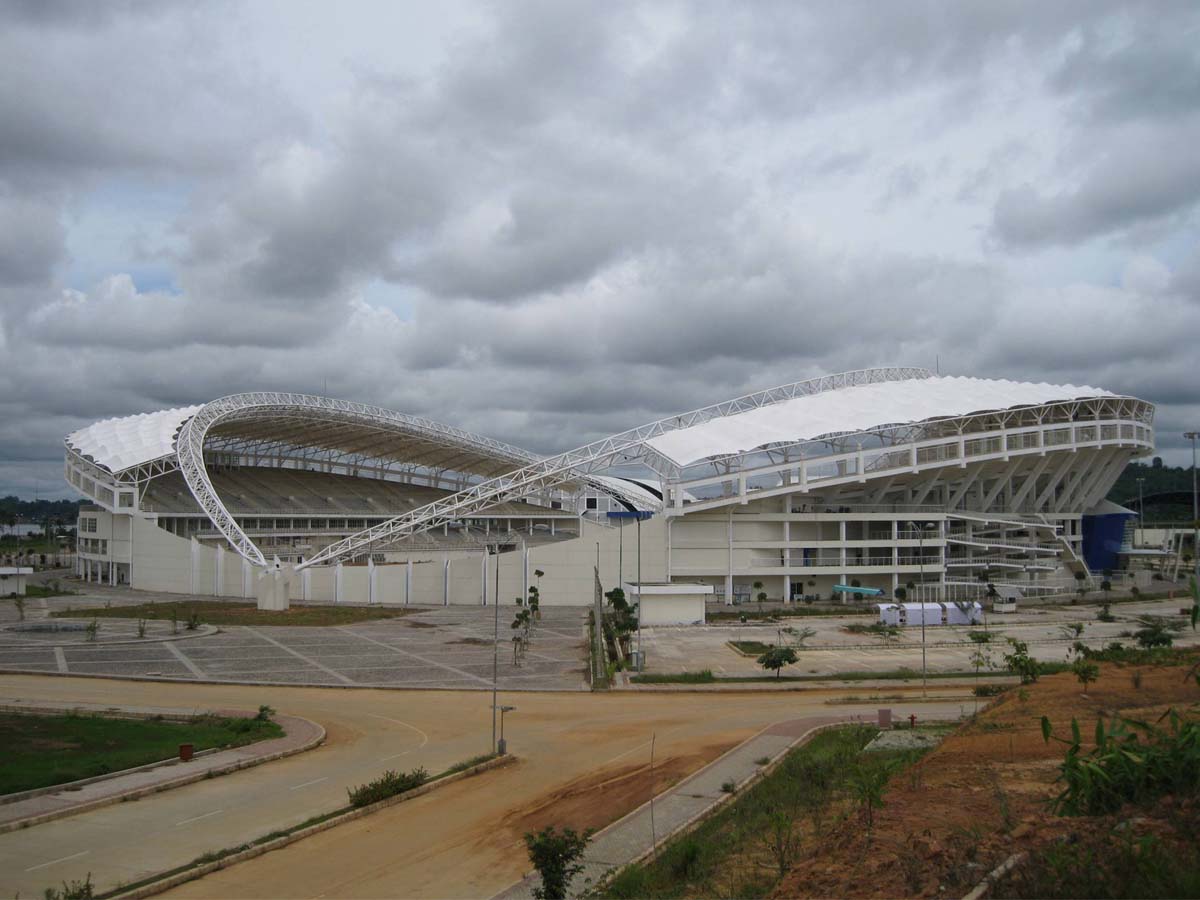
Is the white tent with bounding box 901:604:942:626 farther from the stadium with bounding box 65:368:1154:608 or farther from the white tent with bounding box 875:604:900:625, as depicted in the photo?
the stadium with bounding box 65:368:1154:608

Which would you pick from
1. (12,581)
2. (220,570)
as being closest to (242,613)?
(220,570)

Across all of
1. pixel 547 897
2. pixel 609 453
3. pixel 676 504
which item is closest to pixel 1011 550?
pixel 676 504

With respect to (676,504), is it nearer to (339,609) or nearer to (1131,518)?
(339,609)

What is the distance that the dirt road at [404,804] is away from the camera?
16.9 metres

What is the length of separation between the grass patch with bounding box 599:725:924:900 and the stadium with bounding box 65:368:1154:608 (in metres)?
36.9

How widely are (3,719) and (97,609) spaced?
3618cm

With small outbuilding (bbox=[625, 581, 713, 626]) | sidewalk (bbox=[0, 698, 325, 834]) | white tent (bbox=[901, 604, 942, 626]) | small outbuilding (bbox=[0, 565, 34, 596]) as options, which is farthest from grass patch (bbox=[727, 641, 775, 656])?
small outbuilding (bbox=[0, 565, 34, 596])

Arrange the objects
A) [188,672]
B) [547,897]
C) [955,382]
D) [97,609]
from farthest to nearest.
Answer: [955,382], [97,609], [188,672], [547,897]

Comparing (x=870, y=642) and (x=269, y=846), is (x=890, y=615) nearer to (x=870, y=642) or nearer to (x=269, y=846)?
(x=870, y=642)

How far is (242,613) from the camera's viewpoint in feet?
201

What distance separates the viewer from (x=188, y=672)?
39750 mm

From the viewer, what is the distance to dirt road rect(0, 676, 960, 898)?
1691 centimetres

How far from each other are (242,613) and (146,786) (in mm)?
41419

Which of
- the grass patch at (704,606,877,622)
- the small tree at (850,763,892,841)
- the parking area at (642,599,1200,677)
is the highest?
the small tree at (850,763,892,841)
